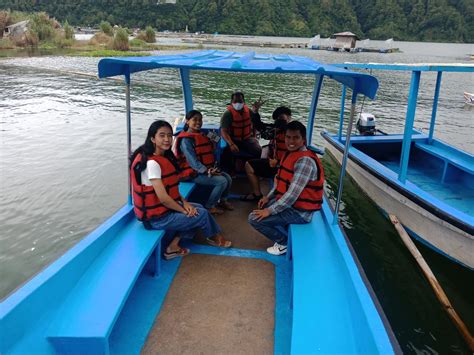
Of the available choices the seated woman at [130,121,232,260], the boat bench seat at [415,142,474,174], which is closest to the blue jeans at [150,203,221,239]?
the seated woman at [130,121,232,260]

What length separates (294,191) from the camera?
354 centimetres

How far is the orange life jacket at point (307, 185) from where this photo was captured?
361 centimetres

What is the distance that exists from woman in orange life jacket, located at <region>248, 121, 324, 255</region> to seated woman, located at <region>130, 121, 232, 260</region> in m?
0.68

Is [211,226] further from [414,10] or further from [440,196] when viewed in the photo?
[414,10]

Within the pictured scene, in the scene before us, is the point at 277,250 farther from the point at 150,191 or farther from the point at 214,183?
the point at 150,191

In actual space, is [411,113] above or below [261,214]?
above

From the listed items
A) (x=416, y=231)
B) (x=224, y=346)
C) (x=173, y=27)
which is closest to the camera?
(x=224, y=346)

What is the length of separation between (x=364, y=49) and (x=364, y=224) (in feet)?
219

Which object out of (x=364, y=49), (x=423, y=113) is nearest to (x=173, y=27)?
(x=364, y=49)

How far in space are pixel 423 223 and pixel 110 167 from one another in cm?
681

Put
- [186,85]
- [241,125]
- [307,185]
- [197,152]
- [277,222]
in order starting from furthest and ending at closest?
[186,85]
[241,125]
[197,152]
[277,222]
[307,185]

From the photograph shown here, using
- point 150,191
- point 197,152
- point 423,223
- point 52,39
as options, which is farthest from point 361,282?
point 52,39

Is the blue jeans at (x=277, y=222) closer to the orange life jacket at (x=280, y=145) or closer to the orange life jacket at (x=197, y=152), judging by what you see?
the orange life jacket at (x=197, y=152)

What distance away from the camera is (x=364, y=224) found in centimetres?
657
